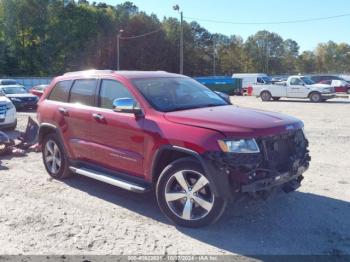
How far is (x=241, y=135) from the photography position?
4543 mm

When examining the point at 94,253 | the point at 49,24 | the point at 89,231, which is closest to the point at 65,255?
the point at 94,253

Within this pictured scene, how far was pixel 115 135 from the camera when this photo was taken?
559cm

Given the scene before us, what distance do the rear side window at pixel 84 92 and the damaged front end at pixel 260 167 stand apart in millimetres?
2386

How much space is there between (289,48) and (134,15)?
57.6m

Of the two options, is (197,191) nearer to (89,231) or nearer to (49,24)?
(89,231)

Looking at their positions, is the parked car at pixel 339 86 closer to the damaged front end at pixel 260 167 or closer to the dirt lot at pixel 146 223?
the dirt lot at pixel 146 223

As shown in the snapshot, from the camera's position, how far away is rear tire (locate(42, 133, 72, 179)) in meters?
6.76

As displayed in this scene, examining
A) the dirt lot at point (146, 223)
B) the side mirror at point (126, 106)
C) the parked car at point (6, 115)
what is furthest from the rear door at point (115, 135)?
the parked car at point (6, 115)

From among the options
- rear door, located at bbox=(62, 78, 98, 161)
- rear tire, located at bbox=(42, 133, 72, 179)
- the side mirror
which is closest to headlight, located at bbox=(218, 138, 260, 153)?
the side mirror

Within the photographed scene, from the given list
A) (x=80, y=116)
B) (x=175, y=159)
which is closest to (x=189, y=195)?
(x=175, y=159)

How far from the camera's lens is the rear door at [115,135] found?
17.4ft

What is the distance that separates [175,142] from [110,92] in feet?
5.10

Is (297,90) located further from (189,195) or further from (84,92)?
(189,195)

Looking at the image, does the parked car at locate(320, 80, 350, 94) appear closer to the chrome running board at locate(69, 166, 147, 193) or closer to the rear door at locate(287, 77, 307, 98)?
the rear door at locate(287, 77, 307, 98)
